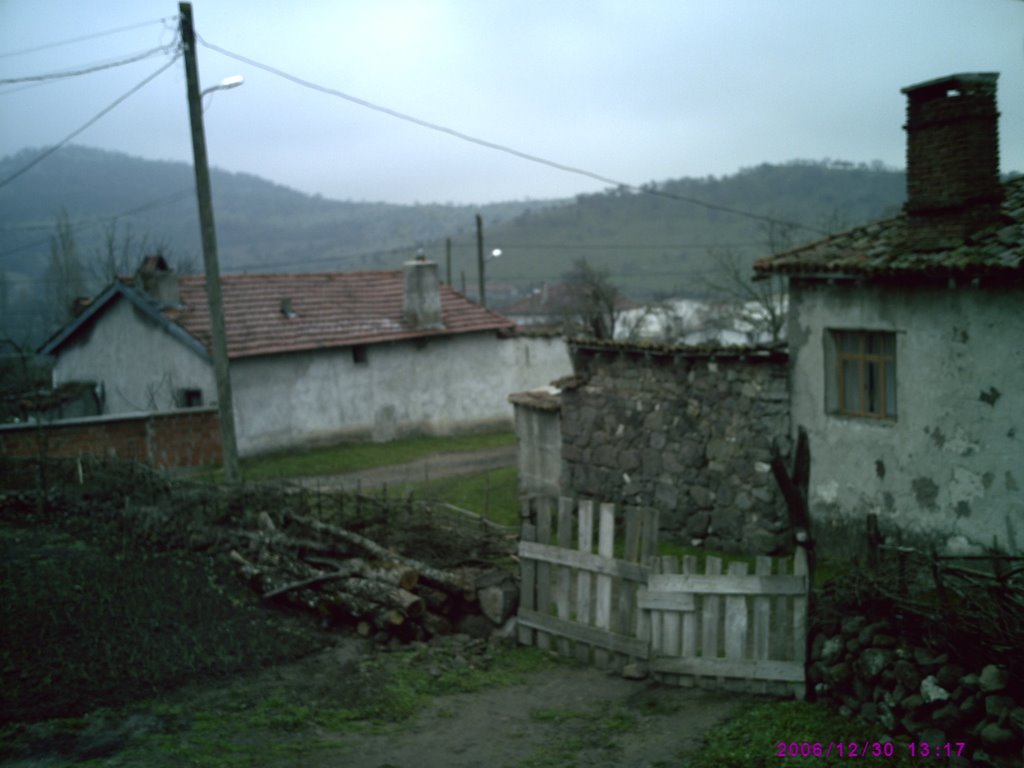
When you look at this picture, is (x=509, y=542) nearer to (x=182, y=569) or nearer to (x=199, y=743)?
(x=182, y=569)

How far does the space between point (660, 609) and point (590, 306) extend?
31700mm

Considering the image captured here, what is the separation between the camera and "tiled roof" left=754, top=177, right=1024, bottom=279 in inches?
395

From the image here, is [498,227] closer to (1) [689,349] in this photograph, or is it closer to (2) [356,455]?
(2) [356,455]

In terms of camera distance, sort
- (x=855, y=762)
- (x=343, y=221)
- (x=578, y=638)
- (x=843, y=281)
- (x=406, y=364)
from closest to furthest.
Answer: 1. (x=855, y=762)
2. (x=578, y=638)
3. (x=843, y=281)
4. (x=406, y=364)
5. (x=343, y=221)

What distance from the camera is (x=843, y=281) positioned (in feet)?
38.7

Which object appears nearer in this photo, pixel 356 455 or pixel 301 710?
pixel 301 710

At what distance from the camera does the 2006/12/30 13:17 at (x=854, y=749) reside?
5.96 m

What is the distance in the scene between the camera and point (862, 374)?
11.9m

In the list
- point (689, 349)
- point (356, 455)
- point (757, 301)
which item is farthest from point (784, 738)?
point (757, 301)

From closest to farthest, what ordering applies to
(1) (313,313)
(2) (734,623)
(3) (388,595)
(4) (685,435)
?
(2) (734,623) < (3) (388,595) < (4) (685,435) < (1) (313,313)

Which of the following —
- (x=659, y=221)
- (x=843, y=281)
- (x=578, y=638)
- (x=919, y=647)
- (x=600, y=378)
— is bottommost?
(x=578, y=638)

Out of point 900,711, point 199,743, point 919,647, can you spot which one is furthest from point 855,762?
point 199,743

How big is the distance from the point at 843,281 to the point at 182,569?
9.27 metres

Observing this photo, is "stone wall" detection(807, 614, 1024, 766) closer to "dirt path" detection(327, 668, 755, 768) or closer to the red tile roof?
"dirt path" detection(327, 668, 755, 768)
